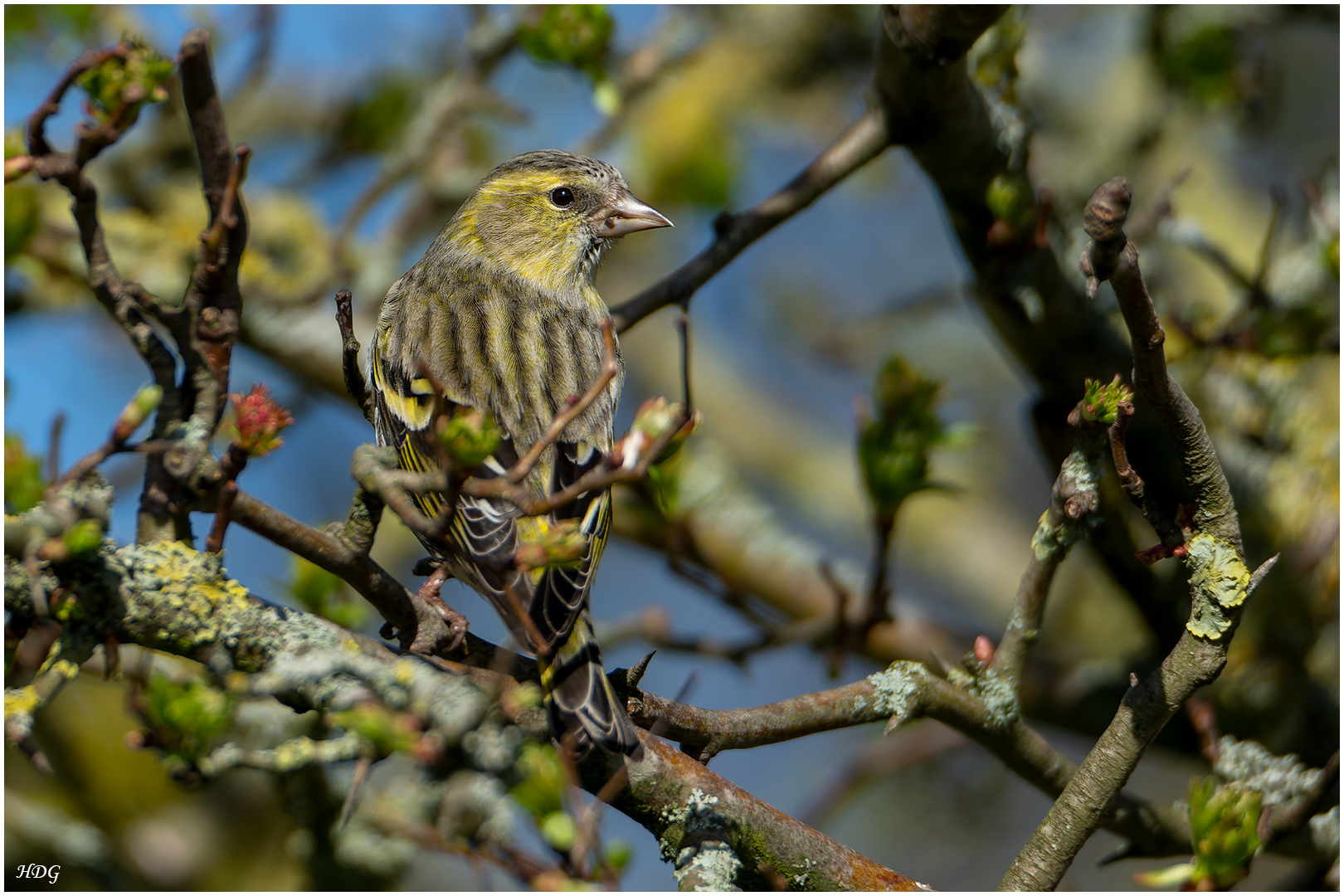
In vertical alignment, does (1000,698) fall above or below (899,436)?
below

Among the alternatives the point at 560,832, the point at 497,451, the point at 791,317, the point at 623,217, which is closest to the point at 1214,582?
the point at 560,832

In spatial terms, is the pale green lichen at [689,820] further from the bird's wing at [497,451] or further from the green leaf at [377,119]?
the green leaf at [377,119]

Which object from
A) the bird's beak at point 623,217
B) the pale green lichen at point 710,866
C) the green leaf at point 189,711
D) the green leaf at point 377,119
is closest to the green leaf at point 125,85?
the green leaf at point 189,711

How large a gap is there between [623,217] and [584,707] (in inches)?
87.6

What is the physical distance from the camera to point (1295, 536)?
3.76 m

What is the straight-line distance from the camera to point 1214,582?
190 centimetres

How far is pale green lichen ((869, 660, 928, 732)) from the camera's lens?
2.10 metres

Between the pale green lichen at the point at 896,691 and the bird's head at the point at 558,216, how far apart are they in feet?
6.71

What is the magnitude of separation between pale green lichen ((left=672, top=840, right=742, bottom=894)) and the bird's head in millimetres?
2254

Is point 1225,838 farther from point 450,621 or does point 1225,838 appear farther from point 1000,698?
point 450,621

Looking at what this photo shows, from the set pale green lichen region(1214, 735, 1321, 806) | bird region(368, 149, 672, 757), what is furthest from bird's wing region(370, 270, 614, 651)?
pale green lichen region(1214, 735, 1321, 806)

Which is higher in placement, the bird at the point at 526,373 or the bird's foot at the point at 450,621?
the bird at the point at 526,373

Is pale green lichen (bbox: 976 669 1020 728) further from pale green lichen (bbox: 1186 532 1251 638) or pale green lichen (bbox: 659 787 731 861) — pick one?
pale green lichen (bbox: 659 787 731 861)

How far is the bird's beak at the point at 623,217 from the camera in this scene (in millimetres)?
3678
